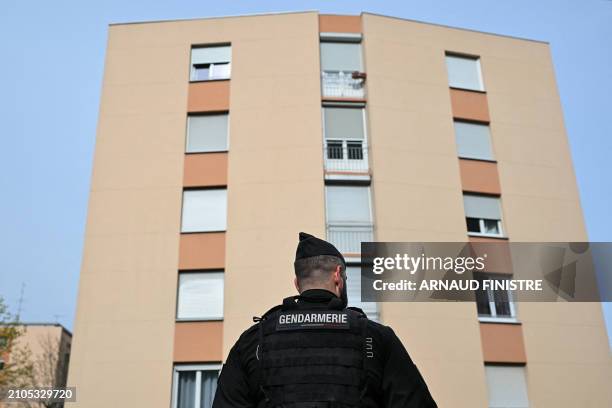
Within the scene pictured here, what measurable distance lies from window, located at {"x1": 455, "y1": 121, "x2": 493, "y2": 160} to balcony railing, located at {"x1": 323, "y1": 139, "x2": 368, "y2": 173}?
3.04 m

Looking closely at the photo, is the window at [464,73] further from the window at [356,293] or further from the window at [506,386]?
the window at [506,386]

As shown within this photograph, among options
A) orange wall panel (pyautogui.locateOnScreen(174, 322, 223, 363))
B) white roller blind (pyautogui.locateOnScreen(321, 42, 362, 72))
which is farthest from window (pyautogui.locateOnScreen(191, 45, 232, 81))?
orange wall panel (pyautogui.locateOnScreen(174, 322, 223, 363))

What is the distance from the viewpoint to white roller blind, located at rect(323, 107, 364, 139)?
18.3m

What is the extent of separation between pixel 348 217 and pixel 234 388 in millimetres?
14699

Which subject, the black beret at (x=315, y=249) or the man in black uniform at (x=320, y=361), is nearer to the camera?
the man in black uniform at (x=320, y=361)

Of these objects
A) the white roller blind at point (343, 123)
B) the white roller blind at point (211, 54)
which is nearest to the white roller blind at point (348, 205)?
the white roller blind at point (343, 123)

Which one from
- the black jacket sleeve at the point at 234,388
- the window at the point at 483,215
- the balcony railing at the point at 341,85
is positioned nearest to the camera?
the black jacket sleeve at the point at 234,388

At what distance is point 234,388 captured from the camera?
101 inches

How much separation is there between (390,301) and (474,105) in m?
7.48

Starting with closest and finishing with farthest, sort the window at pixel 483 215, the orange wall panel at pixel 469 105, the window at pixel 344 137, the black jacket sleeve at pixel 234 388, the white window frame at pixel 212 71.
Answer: the black jacket sleeve at pixel 234 388
the window at pixel 483 215
the window at pixel 344 137
the white window frame at pixel 212 71
the orange wall panel at pixel 469 105

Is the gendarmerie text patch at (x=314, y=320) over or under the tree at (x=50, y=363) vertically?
under

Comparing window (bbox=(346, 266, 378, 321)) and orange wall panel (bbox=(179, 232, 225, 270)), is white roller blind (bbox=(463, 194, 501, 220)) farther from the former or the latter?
orange wall panel (bbox=(179, 232, 225, 270))

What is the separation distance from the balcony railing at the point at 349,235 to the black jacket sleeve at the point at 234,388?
14.1 m

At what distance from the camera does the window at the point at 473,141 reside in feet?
61.2
